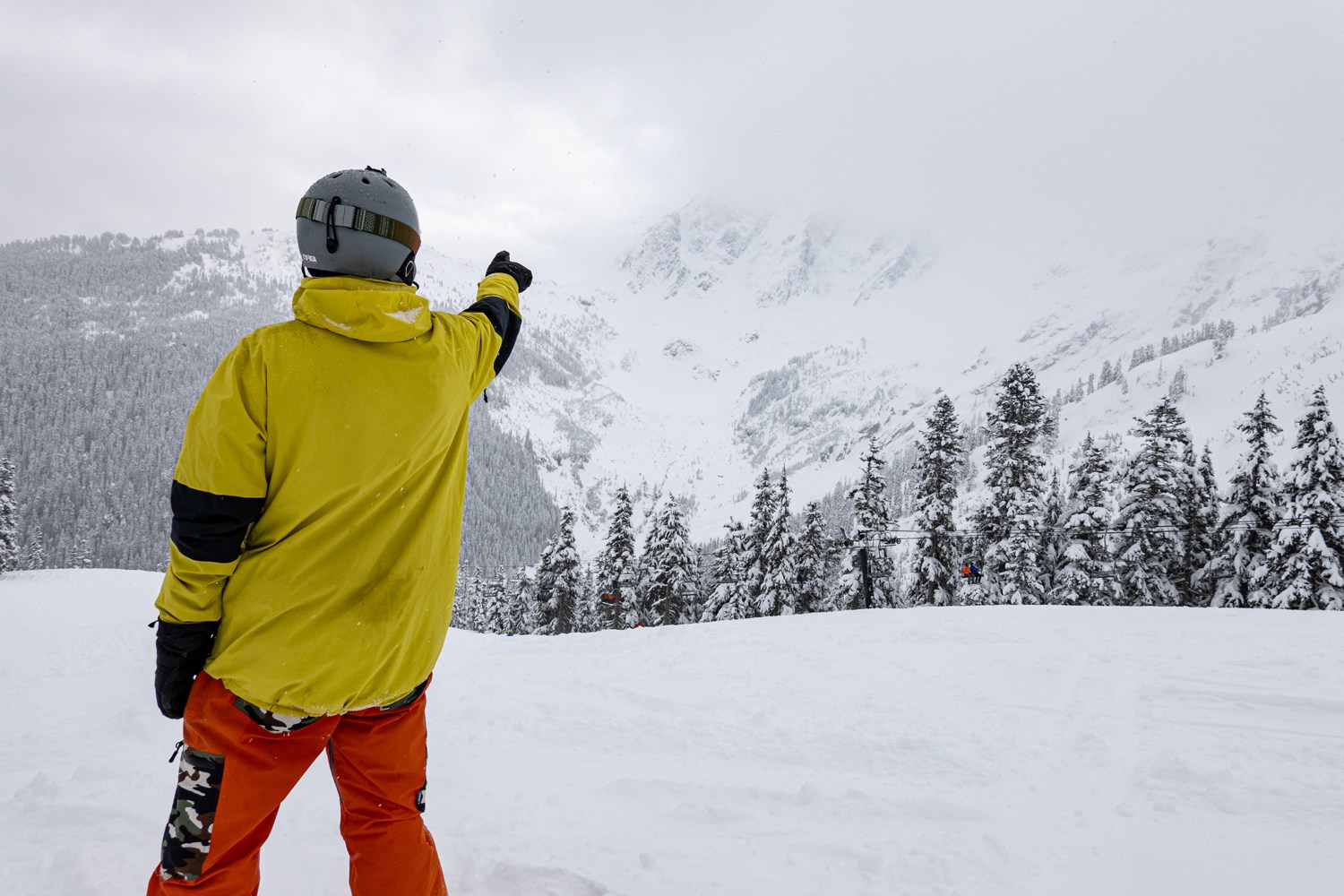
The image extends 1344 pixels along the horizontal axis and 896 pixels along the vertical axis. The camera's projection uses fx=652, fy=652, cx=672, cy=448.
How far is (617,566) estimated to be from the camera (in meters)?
32.8

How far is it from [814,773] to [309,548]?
12.1 ft

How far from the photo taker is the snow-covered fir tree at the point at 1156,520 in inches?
938

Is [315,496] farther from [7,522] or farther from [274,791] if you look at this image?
[7,522]

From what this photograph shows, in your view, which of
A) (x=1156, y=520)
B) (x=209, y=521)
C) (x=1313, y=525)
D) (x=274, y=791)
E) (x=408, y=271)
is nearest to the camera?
(x=209, y=521)

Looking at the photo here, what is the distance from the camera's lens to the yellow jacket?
175cm

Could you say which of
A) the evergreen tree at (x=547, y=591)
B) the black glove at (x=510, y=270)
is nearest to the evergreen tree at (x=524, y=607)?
the evergreen tree at (x=547, y=591)

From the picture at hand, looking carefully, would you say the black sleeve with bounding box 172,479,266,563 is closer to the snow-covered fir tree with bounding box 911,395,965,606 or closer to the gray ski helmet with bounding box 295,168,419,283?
the gray ski helmet with bounding box 295,168,419,283

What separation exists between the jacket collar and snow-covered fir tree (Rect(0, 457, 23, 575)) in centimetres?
4172

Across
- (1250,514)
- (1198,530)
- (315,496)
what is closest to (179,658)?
(315,496)

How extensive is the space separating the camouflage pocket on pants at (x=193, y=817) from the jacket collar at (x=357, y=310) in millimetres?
1288

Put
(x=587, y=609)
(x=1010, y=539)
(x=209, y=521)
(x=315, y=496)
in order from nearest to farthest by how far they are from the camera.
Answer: (x=209, y=521) < (x=315, y=496) < (x=1010, y=539) < (x=587, y=609)

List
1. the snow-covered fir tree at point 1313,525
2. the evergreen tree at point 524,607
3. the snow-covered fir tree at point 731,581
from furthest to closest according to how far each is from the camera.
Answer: the evergreen tree at point 524,607
the snow-covered fir tree at point 731,581
the snow-covered fir tree at point 1313,525

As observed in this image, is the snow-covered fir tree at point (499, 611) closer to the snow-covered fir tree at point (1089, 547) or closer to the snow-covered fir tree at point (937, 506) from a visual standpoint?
the snow-covered fir tree at point (937, 506)

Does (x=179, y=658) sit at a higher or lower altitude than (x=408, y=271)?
lower
